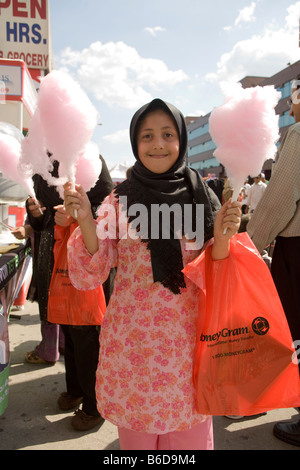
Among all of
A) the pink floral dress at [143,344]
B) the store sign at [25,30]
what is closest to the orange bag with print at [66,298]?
the pink floral dress at [143,344]

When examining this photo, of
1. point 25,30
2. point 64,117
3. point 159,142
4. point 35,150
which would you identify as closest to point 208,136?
point 25,30

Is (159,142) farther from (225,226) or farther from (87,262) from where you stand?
(87,262)

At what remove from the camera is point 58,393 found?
283 cm

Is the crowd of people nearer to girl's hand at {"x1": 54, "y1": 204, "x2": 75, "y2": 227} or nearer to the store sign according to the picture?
girl's hand at {"x1": 54, "y1": 204, "x2": 75, "y2": 227}

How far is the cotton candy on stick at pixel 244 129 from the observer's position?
1286 mm

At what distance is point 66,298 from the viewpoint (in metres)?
2.18

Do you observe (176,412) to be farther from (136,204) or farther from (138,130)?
(138,130)

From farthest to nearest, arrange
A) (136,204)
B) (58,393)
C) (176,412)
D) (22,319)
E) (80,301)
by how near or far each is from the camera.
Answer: (22,319)
(58,393)
(80,301)
(136,204)
(176,412)

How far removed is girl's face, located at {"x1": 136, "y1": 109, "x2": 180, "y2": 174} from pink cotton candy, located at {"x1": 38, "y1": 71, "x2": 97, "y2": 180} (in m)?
0.23

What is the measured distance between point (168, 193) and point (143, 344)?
59 centimetres

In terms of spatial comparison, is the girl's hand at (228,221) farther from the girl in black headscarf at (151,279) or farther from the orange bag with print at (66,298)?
the orange bag with print at (66,298)

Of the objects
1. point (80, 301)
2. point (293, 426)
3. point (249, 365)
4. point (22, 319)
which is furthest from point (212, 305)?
point (22, 319)

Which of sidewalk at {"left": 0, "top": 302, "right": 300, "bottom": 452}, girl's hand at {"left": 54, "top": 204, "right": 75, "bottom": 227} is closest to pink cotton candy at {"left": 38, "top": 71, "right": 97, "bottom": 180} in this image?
girl's hand at {"left": 54, "top": 204, "right": 75, "bottom": 227}
